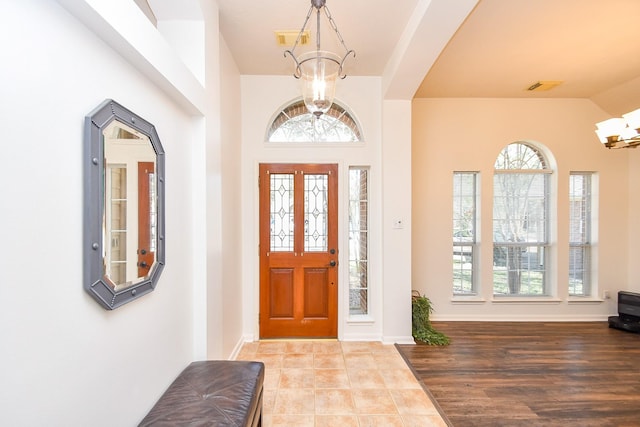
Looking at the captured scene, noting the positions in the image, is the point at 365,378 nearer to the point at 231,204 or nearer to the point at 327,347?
the point at 327,347

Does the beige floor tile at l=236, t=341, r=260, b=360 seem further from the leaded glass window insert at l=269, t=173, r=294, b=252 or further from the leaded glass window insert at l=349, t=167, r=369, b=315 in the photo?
the leaded glass window insert at l=349, t=167, r=369, b=315

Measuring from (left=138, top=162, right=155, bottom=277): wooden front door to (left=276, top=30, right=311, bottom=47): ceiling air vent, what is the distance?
1.92 metres

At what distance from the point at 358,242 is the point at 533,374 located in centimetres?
216

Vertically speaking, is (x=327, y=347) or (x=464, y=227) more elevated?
(x=464, y=227)

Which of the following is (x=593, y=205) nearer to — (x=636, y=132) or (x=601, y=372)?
(x=636, y=132)

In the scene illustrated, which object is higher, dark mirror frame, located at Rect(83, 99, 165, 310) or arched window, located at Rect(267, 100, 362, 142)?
arched window, located at Rect(267, 100, 362, 142)

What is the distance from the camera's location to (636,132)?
271 centimetres

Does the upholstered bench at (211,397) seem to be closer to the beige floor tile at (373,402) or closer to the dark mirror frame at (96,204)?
the dark mirror frame at (96,204)

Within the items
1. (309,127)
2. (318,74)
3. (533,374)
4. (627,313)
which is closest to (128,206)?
(318,74)

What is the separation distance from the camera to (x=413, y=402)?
91.0 inches

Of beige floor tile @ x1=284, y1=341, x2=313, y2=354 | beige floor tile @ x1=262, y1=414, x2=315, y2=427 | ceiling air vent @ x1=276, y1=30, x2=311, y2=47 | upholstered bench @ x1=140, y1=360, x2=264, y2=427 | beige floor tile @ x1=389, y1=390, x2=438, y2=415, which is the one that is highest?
ceiling air vent @ x1=276, y1=30, x2=311, y2=47

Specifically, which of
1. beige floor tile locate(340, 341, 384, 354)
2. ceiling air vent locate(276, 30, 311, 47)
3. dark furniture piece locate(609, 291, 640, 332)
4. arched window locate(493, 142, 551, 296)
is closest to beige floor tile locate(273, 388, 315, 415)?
beige floor tile locate(340, 341, 384, 354)

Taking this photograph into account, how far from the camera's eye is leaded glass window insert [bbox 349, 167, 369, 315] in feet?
12.1

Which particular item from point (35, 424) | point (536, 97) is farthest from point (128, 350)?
point (536, 97)
